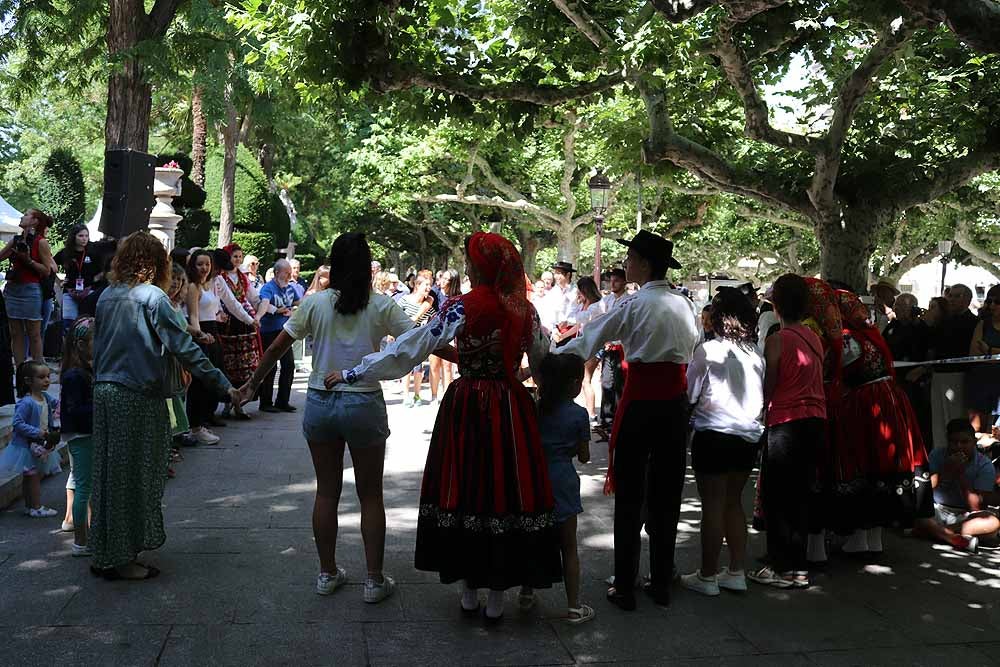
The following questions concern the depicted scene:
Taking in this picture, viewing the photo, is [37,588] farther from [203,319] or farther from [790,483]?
[203,319]

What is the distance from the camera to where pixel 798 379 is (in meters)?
5.86

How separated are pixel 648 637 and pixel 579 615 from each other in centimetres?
36

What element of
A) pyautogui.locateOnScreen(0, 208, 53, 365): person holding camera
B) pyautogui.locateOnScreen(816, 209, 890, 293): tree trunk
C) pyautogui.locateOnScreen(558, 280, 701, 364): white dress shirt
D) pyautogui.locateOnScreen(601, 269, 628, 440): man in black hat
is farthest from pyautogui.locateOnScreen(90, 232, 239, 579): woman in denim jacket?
pyautogui.locateOnScreen(816, 209, 890, 293): tree trunk

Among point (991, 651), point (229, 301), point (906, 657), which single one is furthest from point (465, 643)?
point (229, 301)

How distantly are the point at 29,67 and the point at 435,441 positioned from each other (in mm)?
15692

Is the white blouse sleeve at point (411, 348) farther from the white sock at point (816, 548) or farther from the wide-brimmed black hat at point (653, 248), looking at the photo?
the white sock at point (816, 548)

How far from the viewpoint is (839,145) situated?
10648 mm

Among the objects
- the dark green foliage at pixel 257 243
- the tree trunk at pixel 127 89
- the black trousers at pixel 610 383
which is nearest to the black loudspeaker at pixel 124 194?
the tree trunk at pixel 127 89

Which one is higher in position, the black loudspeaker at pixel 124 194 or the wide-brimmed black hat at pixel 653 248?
the black loudspeaker at pixel 124 194

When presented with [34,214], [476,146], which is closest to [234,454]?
[34,214]

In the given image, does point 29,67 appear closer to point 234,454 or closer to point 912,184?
point 234,454

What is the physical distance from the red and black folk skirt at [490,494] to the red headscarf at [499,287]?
0.23 m

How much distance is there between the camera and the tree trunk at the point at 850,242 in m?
11.2

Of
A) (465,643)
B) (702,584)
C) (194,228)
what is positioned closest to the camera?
(465,643)
